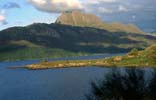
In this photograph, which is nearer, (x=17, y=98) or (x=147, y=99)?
(x=147, y=99)

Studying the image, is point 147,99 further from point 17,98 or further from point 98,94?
point 17,98

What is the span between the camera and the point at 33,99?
127m

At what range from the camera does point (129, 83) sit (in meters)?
51.8

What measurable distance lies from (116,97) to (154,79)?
268 inches

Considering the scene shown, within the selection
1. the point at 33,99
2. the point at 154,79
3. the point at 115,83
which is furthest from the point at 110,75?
the point at 33,99

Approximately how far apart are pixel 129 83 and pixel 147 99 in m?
3.36

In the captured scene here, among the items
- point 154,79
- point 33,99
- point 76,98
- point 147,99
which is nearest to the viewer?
point 147,99

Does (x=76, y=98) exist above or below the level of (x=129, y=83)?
below

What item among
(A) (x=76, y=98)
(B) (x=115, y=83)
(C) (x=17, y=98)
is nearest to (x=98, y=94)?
(B) (x=115, y=83)

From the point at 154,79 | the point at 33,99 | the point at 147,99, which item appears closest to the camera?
the point at 147,99

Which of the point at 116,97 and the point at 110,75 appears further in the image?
the point at 110,75

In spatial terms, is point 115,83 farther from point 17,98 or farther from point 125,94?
point 17,98

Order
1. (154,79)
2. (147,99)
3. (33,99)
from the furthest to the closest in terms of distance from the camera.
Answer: (33,99) < (154,79) < (147,99)

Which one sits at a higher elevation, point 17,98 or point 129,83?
point 129,83
